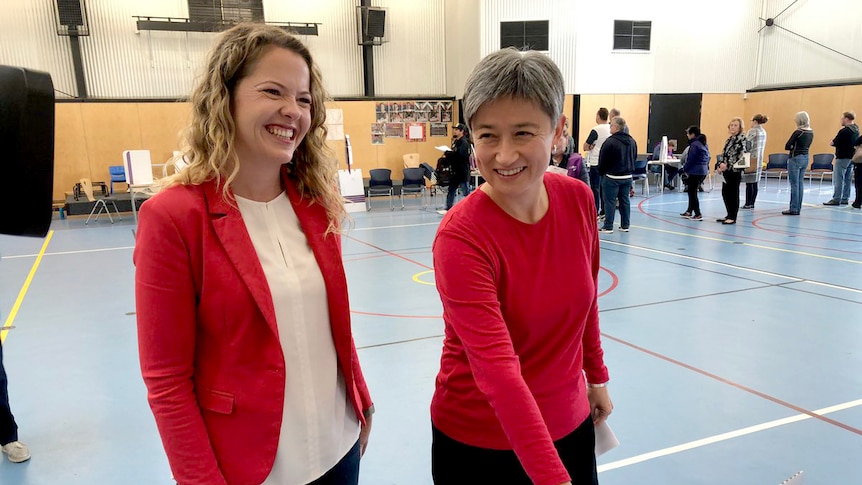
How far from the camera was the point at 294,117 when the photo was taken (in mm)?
1360

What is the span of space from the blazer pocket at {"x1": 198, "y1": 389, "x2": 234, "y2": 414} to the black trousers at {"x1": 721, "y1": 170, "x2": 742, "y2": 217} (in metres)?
10.3

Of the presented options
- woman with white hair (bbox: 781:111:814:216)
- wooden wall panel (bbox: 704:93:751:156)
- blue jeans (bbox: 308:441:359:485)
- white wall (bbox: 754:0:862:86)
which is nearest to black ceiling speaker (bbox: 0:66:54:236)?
blue jeans (bbox: 308:441:359:485)

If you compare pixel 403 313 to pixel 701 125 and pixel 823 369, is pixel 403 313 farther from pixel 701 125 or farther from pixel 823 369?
pixel 701 125

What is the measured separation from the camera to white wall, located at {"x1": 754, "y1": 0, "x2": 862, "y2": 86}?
1627cm

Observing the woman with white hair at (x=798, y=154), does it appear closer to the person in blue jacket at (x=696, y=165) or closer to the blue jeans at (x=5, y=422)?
the person in blue jacket at (x=696, y=165)

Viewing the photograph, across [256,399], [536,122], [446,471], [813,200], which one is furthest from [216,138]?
[813,200]

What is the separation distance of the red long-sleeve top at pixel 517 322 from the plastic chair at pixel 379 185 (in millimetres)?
12328

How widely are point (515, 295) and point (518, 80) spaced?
0.47 metres

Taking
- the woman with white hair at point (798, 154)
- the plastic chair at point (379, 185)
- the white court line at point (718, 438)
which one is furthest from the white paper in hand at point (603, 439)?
the plastic chair at point (379, 185)

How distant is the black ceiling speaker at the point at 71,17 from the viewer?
12.9 m

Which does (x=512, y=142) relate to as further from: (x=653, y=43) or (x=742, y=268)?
(x=653, y=43)

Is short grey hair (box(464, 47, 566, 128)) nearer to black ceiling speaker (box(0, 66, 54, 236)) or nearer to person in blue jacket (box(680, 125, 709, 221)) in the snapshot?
black ceiling speaker (box(0, 66, 54, 236))

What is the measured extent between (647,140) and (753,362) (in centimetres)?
1485

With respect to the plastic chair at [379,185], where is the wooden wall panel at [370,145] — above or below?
above
